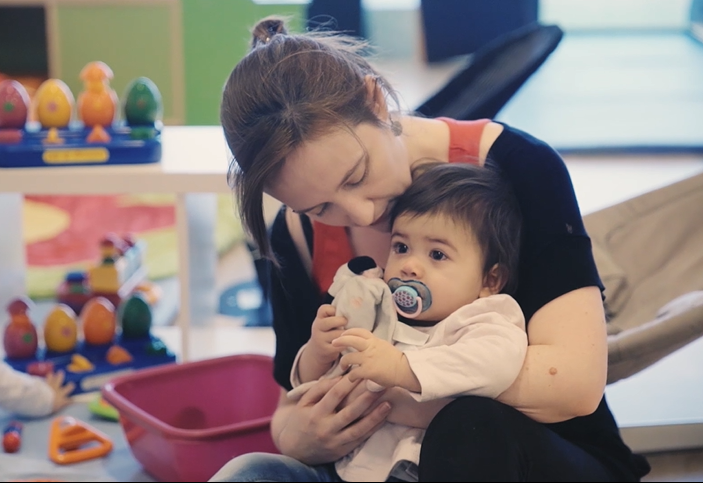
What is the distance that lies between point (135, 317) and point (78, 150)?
1.15 feet

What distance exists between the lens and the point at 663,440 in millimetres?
1512

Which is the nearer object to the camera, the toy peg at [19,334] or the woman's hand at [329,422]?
the woman's hand at [329,422]

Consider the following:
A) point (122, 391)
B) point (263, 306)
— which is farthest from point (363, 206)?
point (263, 306)

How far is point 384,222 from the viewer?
109cm

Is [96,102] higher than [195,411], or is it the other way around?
[96,102]

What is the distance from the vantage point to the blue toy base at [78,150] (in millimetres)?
1595

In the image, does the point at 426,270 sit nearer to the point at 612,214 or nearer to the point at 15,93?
the point at 612,214

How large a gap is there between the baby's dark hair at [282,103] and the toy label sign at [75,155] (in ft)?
2.21

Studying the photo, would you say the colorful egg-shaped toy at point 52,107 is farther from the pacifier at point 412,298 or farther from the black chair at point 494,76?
the pacifier at point 412,298

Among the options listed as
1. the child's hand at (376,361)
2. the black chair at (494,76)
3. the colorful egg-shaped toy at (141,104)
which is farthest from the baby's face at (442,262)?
the colorful egg-shaped toy at (141,104)

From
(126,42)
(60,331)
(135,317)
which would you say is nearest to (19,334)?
(60,331)

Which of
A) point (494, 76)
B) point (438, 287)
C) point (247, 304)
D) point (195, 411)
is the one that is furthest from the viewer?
point (247, 304)

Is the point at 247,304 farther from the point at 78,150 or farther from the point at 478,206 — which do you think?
the point at 478,206

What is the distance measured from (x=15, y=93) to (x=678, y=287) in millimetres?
1240
